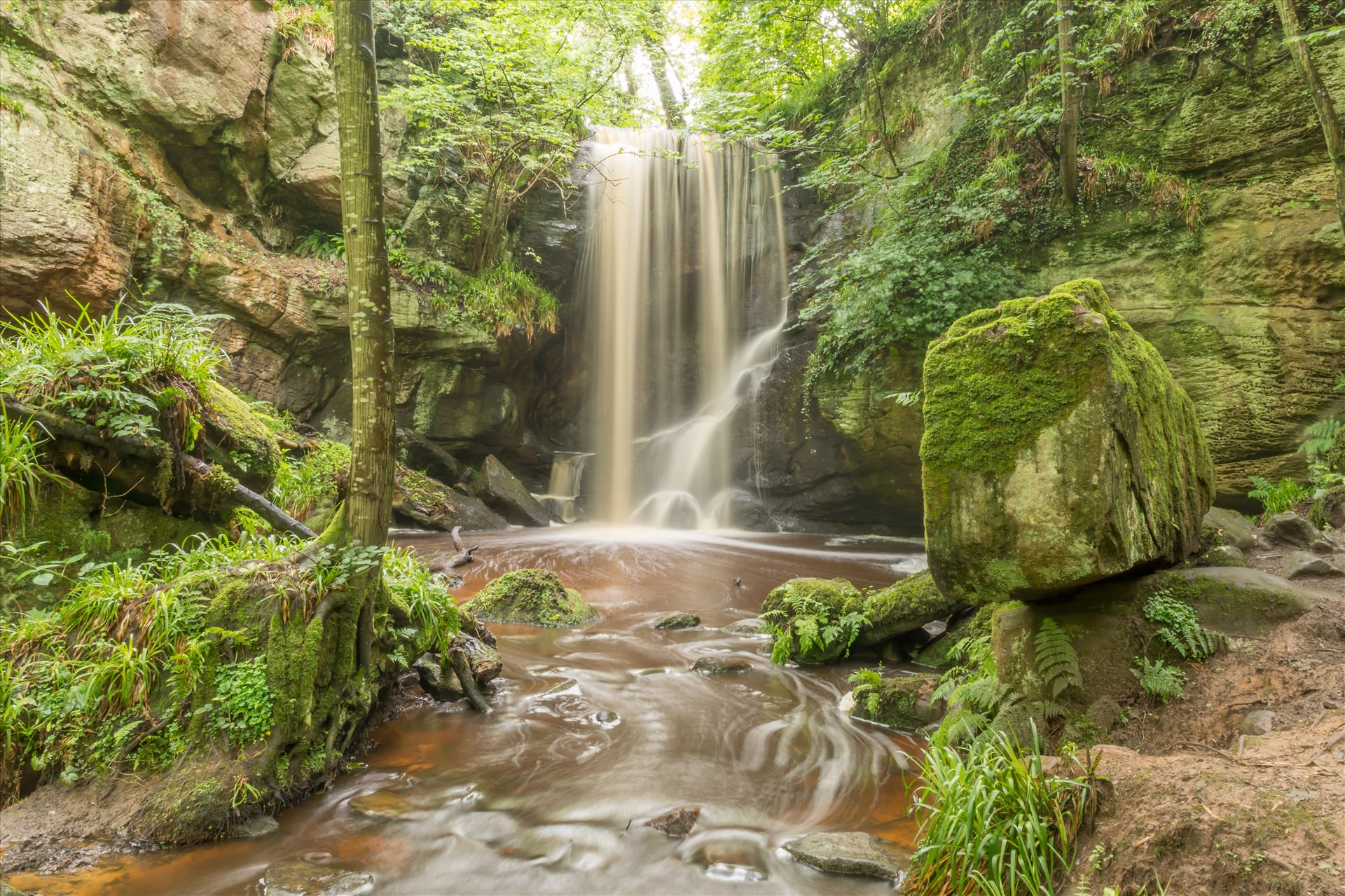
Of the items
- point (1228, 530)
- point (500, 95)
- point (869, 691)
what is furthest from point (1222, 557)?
point (500, 95)

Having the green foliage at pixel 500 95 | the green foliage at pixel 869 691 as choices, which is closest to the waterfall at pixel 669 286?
the green foliage at pixel 500 95

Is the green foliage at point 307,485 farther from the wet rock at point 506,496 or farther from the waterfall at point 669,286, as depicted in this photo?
the waterfall at point 669,286

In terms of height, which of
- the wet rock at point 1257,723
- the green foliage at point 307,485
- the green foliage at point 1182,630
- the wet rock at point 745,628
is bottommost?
the wet rock at point 745,628

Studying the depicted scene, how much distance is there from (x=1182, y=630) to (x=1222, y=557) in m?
1.29

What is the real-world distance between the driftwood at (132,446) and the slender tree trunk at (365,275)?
1.17 meters

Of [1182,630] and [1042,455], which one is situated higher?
[1042,455]

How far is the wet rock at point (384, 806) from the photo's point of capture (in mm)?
3312

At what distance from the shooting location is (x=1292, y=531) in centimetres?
539

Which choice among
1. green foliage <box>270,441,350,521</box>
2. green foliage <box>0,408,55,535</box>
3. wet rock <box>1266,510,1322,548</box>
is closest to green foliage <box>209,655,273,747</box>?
green foliage <box>0,408,55,535</box>

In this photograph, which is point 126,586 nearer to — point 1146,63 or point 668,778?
point 668,778

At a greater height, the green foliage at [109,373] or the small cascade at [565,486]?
the green foliage at [109,373]

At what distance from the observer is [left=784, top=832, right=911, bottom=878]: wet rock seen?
2.93 metres

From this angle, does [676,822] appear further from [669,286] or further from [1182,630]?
[669,286]

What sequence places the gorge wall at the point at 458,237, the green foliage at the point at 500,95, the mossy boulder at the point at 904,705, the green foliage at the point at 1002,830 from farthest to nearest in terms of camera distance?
the green foliage at the point at 500,95, the gorge wall at the point at 458,237, the mossy boulder at the point at 904,705, the green foliage at the point at 1002,830
